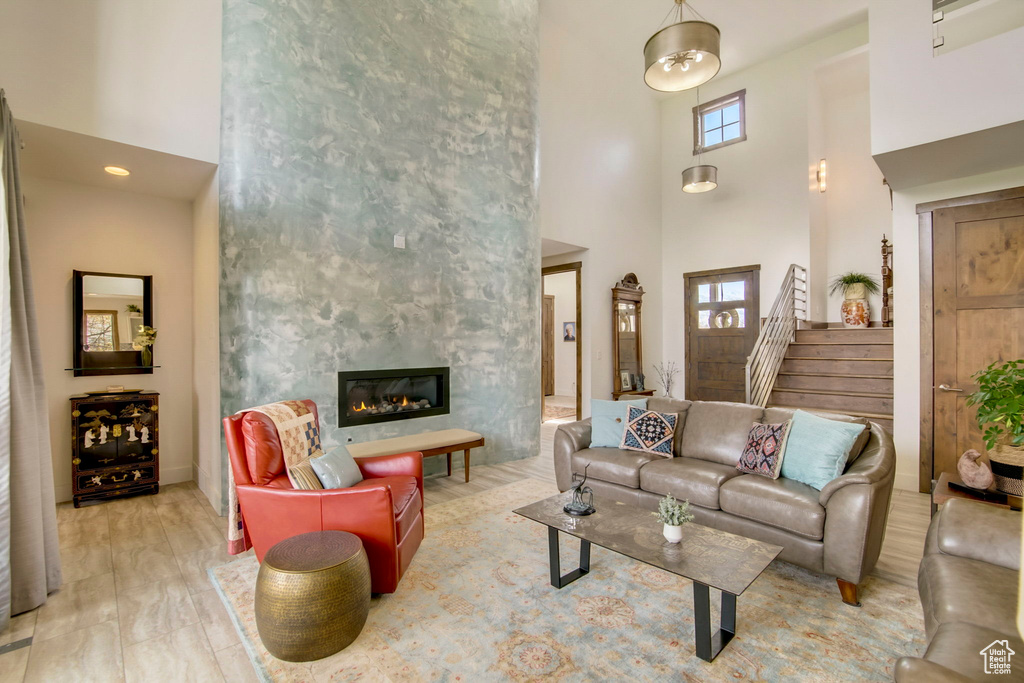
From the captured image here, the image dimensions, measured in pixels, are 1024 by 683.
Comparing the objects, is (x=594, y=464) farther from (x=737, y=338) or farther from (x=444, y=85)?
(x=737, y=338)

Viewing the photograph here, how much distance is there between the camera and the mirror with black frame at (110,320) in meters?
4.09

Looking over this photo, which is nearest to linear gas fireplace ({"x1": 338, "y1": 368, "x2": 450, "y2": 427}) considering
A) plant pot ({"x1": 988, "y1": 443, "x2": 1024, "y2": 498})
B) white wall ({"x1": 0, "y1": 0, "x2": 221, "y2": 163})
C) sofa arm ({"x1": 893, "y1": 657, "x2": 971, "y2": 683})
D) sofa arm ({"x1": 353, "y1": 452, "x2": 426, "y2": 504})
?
sofa arm ({"x1": 353, "y1": 452, "x2": 426, "y2": 504})

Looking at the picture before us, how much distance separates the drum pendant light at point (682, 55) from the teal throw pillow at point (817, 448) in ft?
8.67

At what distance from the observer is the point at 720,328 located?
8141 millimetres

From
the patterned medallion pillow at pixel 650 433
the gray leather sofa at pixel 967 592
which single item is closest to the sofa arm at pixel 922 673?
the gray leather sofa at pixel 967 592

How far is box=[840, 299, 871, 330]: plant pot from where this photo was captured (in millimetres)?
7414

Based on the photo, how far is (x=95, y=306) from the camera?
415 centimetres

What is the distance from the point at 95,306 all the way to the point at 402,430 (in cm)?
290

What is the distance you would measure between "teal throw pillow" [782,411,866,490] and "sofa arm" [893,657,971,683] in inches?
72.5

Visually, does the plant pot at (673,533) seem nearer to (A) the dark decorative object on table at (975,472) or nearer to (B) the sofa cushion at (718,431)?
(B) the sofa cushion at (718,431)

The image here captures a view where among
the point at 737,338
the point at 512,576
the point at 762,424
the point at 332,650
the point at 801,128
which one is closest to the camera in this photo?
the point at 332,650

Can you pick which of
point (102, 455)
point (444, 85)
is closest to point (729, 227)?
point (444, 85)

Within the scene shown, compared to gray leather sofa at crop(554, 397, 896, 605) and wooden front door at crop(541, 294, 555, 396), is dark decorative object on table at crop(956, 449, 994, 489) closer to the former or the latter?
gray leather sofa at crop(554, 397, 896, 605)

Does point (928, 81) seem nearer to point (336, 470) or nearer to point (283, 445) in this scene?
point (336, 470)
